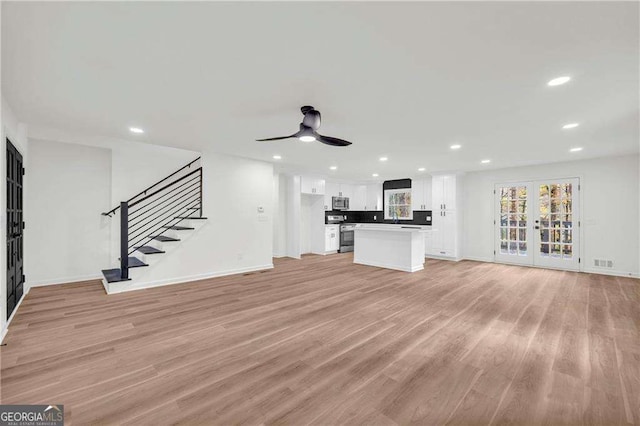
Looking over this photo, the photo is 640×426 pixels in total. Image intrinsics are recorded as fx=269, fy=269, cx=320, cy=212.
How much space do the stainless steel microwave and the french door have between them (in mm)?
4532

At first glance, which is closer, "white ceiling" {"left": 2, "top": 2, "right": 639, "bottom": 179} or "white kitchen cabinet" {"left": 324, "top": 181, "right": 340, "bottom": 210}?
"white ceiling" {"left": 2, "top": 2, "right": 639, "bottom": 179}

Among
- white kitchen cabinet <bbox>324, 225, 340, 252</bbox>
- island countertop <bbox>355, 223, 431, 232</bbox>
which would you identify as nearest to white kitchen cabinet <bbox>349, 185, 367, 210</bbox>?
white kitchen cabinet <bbox>324, 225, 340, 252</bbox>

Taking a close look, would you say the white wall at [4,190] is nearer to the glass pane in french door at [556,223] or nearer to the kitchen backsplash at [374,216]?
the kitchen backsplash at [374,216]

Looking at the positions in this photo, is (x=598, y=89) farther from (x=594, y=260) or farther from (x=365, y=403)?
(x=594, y=260)

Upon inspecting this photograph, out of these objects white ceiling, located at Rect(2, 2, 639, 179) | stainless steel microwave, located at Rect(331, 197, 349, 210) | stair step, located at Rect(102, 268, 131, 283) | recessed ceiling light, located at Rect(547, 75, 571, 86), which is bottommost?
stair step, located at Rect(102, 268, 131, 283)

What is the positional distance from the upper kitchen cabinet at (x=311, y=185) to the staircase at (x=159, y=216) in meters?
3.10

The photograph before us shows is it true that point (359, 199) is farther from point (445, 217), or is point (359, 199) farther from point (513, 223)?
point (513, 223)

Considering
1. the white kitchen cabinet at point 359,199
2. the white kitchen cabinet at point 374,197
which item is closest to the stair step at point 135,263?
the white kitchen cabinet at point 359,199

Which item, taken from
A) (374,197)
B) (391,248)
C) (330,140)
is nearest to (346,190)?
(374,197)

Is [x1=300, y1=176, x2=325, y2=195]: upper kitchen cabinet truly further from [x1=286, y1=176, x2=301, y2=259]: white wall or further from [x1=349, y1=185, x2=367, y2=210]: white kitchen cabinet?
[x1=349, y1=185, x2=367, y2=210]: white kitchen cabinet

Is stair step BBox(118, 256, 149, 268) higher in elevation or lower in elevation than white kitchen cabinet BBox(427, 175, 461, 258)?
lower

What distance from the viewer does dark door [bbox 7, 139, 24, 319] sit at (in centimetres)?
317

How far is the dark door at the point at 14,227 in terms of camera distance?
317 cm

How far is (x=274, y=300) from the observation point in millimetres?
3939
